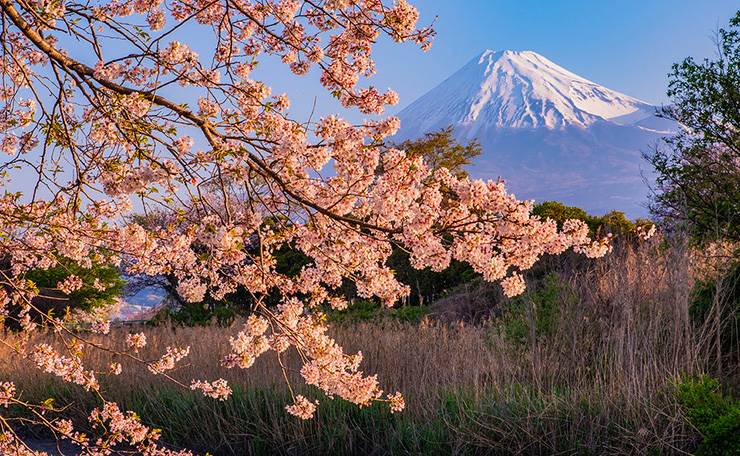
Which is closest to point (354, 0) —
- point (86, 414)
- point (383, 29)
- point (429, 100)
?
point (383, 29)

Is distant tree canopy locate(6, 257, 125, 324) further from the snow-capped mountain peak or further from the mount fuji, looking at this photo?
the mount fuji

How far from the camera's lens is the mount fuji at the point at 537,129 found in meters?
148

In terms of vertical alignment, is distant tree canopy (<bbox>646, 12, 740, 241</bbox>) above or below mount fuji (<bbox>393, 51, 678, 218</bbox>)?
below

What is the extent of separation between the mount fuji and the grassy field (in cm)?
13705

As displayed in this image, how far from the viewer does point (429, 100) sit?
493ft

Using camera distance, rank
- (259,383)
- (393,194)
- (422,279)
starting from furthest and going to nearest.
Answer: (422,279)
(259,383)
(393,194)

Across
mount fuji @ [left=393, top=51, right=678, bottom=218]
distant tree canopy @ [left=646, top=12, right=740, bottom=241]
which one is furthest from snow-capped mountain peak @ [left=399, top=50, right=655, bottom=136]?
distant tree canopy @ [left=646, top=12, right=740, bottom=241]

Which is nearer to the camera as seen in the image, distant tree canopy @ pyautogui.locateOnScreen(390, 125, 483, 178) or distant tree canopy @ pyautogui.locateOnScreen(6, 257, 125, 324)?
distant tree canopy @ pyautogui.locateOnScreen(6, 257, 125, 324)

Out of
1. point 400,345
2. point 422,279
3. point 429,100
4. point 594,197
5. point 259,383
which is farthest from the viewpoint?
point 594,197

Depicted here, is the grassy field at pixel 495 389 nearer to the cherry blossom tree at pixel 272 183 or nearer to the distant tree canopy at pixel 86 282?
the cherry blossom tree at pixel 272 183

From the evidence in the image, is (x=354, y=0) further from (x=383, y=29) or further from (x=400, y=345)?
(x=400, y=345)

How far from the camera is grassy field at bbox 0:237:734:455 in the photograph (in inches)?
158

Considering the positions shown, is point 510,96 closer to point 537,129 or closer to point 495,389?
point 537,129

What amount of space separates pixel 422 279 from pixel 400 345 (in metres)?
8.73
